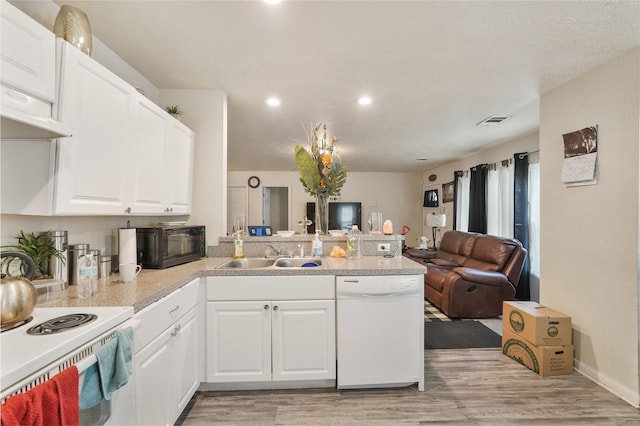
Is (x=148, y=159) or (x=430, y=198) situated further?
(x=430, y=198)

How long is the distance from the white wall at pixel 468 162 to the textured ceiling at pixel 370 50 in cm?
112

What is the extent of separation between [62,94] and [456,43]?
221cm

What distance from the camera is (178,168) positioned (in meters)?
2.33

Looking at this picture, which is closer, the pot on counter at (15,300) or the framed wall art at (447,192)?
the pot on counter at (15,300)

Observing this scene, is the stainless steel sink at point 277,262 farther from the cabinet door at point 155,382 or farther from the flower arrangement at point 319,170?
the cabinet door at point 155,382

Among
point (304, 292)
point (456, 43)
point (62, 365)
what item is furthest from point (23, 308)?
point (456, 43)

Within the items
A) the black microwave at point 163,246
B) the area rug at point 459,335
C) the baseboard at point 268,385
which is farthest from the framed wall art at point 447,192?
the black microwave at point 163,246

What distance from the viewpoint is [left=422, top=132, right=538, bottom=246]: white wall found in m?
4.14

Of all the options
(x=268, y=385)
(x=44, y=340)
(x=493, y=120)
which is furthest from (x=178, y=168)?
(x=493, y=120)

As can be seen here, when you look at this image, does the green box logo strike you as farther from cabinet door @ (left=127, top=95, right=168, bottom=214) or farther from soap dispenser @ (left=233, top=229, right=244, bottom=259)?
cabinet door @ (left=127, top=95, right=168, bottom=214)

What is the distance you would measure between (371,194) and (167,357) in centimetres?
677

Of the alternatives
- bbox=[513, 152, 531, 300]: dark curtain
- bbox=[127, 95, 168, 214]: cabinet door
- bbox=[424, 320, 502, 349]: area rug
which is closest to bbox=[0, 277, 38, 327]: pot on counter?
bbox=[127, 95, 168, 214]: cabinet door

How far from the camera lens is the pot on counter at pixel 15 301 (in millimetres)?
1001

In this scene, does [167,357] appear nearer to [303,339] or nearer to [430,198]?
[303,339]
